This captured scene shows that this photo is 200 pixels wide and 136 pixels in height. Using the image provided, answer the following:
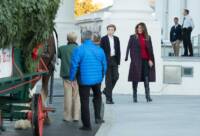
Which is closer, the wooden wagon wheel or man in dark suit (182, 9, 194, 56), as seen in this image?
the wooden wagon wheel

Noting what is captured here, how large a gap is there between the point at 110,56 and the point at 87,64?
431 cm

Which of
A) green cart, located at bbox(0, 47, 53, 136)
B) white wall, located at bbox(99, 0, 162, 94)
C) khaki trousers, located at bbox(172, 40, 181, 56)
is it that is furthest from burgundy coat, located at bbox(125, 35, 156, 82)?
khaki trousers, located at bbox(172, 40, 181, 56)

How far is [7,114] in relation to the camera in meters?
10.7

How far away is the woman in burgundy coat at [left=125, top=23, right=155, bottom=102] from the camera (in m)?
17.2

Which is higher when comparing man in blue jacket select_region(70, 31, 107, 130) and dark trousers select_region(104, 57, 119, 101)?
man in blue jacket select_region(70, 31, 107, 130)

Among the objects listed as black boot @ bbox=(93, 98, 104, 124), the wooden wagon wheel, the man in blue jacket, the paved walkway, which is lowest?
the paved walkway

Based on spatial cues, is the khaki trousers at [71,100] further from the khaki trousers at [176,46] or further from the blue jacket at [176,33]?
the blue jacket at [176,33]

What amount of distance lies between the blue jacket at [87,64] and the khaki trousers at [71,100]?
111 centimetres

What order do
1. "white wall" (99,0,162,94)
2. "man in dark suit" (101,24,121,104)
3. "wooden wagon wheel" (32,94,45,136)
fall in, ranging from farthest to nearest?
"white wall" (99,0,162,94)
"man in dark suit" (101,24,121,104)
"wooden wagon wheel" (32,94,45,136)

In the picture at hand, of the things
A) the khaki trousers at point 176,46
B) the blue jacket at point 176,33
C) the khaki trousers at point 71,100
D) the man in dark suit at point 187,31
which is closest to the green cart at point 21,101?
the khaki trousers at point 71,100

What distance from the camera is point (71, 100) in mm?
13570

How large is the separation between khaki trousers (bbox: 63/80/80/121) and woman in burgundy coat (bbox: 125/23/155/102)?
374 cm

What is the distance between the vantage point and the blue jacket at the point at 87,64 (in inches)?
485

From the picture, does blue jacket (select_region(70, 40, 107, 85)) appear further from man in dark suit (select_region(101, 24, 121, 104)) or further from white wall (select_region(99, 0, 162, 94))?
white wall (select_region(99, 0, 162, 94))
